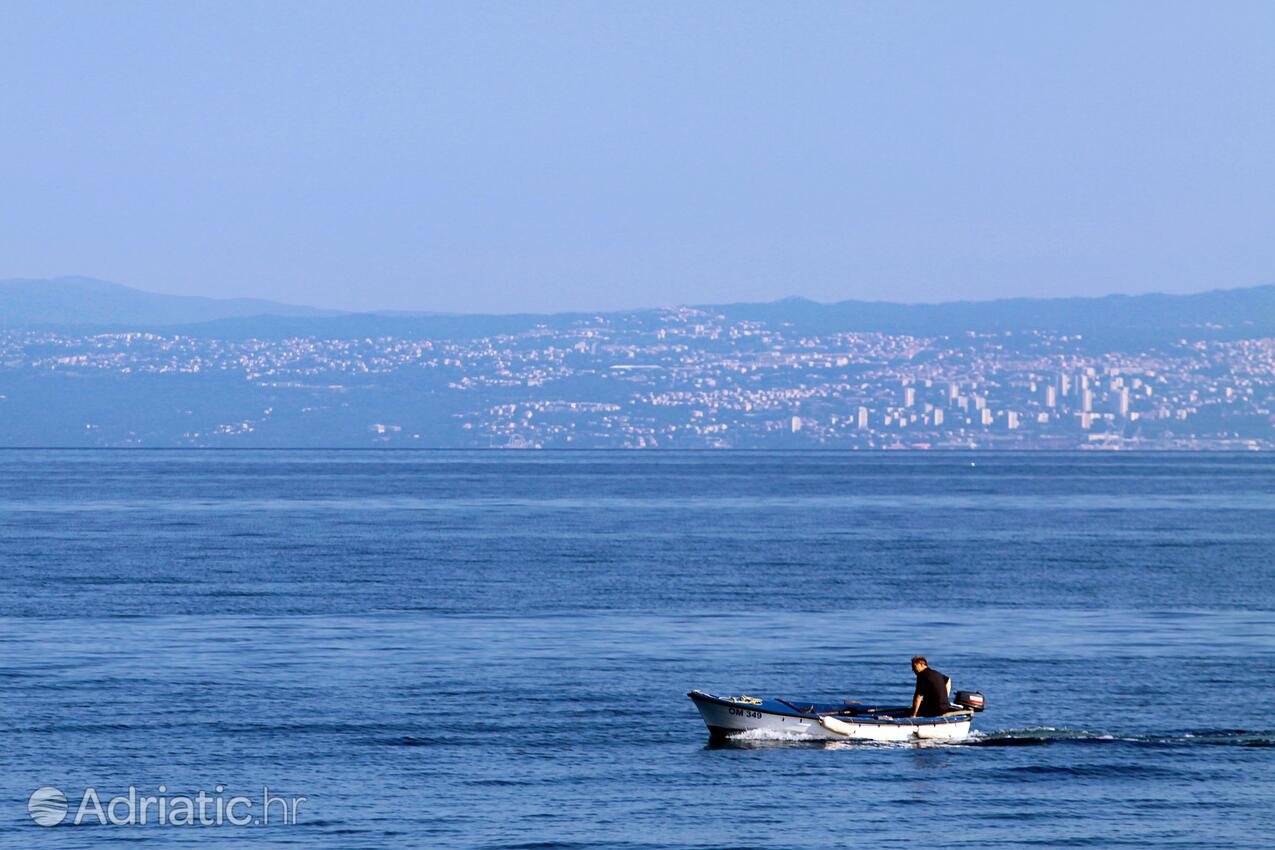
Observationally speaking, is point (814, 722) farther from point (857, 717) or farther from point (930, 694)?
point (930, 694)

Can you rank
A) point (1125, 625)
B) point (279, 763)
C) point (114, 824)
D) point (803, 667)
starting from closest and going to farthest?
point (114, 824)
point (279, 763)
point (803, 667)
point (1125, 625)

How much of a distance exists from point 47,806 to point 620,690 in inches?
741

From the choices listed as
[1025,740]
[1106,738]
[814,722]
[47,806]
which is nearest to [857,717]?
[814,722]

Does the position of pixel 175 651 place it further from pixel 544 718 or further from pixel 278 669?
pixel 544 718

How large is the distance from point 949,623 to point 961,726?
84.8ft

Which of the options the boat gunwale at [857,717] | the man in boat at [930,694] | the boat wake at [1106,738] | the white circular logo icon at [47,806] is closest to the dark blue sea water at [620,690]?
the boat wake at [1106,738]

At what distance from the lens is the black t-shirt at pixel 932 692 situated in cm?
4538

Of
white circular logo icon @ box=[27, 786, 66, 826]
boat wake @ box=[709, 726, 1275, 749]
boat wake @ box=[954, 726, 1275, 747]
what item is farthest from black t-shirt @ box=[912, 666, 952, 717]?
white circular logo icon @ box=[27, 786, 66, 826]

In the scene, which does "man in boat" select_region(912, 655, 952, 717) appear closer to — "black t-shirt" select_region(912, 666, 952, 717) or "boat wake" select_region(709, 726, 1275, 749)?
"black t-shirt" select_region(912, 666, 952, 717)

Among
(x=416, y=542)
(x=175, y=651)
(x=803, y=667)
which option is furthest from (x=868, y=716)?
(x=416, y=542)

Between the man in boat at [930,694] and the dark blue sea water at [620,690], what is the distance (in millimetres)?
1046

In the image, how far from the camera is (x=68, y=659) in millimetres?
57844

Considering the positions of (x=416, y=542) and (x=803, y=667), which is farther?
(x=416, y=542)

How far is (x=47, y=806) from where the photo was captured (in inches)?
1459
